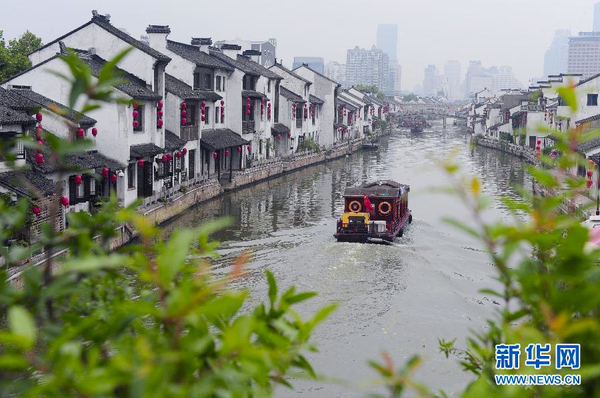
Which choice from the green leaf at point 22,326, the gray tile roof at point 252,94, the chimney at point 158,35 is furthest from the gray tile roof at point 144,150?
the green leaf at point 22,326

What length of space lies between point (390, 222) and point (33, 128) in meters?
13.7

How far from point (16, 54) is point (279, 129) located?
19.8 meters

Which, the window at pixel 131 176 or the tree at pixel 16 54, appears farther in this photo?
the tree at pixel 16 54

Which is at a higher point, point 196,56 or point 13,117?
point 196,56

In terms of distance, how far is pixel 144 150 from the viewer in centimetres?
2917

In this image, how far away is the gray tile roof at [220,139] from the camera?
39.2 meters

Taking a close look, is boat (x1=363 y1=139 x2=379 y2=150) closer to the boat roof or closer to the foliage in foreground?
the boat roof

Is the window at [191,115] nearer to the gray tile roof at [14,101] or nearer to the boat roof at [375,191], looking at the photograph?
the boat roof at [375,191]

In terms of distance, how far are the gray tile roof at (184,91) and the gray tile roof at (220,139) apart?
219 centimetres

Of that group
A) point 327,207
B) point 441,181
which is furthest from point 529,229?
point 441,181

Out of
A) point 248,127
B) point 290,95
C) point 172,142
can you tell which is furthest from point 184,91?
point 290,95

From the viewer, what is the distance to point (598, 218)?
21.8 m

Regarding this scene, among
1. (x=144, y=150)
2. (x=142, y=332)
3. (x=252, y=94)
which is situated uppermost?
(x=252, y=94)

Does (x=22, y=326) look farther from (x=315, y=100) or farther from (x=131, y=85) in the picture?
(x=315, y=100)
